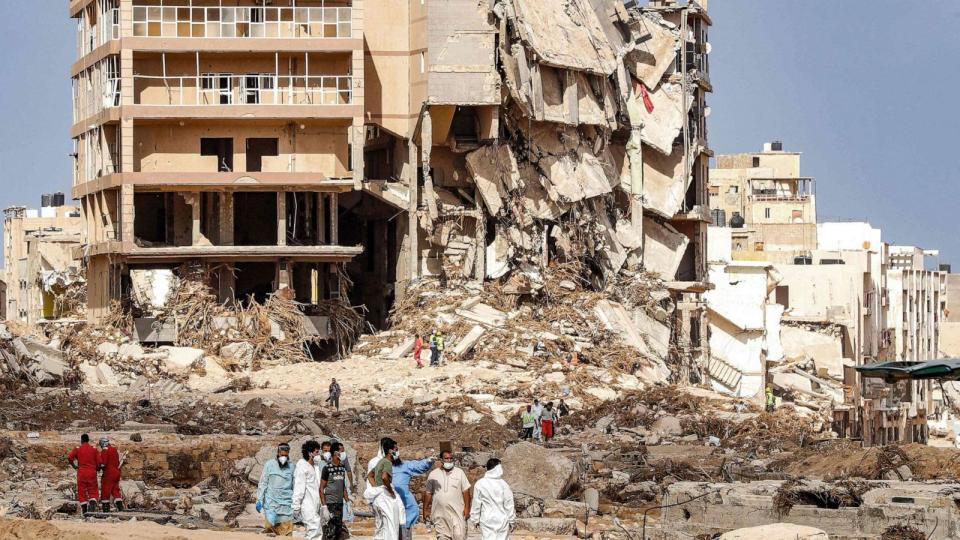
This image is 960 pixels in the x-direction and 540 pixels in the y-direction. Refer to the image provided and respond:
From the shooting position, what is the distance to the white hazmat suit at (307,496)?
19562 millimetres

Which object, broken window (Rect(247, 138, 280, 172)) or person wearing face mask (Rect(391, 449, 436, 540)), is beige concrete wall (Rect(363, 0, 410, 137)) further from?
person wearing face mask (Rect(391, 449, 436, 540))

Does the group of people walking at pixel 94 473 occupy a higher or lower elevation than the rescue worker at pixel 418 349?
lower

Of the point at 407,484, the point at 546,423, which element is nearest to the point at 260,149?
the point at 546,423

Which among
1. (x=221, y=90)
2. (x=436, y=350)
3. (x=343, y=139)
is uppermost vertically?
(x=221, y=90)

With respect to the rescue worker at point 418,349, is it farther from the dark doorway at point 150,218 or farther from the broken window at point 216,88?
the dark doorway at point 150,218

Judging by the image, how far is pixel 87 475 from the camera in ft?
76.4

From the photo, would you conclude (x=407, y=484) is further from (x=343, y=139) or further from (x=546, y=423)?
(x=343, y=139)

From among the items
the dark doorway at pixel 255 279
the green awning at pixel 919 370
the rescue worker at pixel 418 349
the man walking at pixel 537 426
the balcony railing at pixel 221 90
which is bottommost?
the man walking at pixel 537 426

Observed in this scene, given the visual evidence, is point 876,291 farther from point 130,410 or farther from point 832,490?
point 832,490

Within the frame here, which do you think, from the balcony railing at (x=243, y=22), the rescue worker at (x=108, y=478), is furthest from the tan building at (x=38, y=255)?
the rescue worker at (x=108, y=478)

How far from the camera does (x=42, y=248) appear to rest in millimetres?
77438

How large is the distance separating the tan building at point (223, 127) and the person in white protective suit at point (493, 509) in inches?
1218

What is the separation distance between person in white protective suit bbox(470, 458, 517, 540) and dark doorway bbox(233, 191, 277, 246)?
36.2 meters

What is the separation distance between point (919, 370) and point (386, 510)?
928 cm
